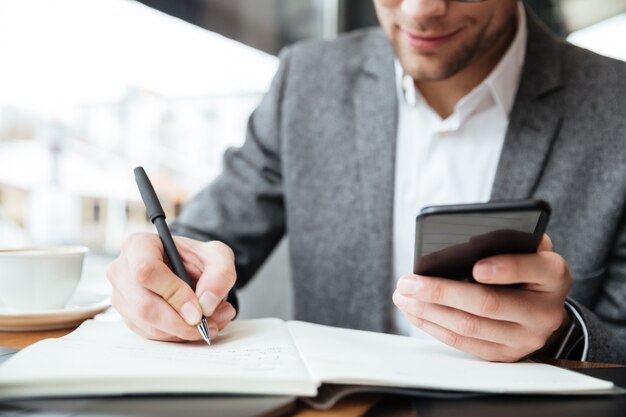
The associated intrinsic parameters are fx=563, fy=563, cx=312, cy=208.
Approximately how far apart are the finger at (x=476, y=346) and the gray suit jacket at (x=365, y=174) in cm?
42

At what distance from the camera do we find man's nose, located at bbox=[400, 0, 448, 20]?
0.85 m

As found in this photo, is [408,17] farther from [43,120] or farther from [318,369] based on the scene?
[43,120]

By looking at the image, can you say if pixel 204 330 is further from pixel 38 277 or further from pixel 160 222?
pixel 38 277

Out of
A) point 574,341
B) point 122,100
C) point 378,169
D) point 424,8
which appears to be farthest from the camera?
point 122,100

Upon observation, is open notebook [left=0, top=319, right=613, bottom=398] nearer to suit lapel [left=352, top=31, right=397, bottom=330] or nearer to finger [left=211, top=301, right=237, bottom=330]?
finger [left=211, top=301, right=237, bottom=330]

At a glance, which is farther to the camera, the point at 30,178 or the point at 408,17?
the point at 30,178

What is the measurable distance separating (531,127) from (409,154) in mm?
214

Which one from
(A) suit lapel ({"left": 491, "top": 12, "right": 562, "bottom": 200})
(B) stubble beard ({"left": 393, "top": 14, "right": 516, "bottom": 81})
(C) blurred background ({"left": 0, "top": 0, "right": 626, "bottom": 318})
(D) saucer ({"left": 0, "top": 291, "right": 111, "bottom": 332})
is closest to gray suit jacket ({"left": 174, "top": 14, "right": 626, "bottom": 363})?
(A) suit lapel ({"left": 491, "top": 12, "right": 562, "bottom": 200})

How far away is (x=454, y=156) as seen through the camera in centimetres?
102

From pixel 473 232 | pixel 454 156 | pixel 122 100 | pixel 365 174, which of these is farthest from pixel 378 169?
pixel 122 100

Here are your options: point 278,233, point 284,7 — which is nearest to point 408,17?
point 278,233

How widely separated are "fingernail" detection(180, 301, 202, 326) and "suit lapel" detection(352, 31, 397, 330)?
0.52 metres

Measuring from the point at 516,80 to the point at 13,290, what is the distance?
0.89 meters

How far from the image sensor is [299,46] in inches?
47.0
